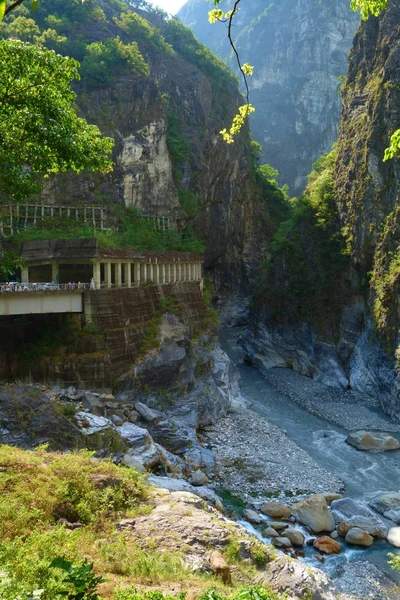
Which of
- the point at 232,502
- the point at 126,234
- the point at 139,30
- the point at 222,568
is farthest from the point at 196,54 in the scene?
the point at 222,568

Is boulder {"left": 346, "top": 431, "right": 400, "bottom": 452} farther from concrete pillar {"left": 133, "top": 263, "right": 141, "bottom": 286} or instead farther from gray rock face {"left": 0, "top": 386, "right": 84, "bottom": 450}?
gray rock face {"left": 0, "top": 386, "right": 84, "bottom": 450}

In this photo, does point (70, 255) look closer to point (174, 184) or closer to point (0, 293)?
point (0, 293)

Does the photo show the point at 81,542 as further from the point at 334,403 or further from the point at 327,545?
the point at 334,403

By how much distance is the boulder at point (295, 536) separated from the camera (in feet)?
53.0

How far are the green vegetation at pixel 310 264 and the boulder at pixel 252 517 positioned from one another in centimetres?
2537

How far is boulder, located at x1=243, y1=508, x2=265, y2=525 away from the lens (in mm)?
17188

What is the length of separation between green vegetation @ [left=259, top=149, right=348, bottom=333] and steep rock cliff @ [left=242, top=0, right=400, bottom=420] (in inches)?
4.4

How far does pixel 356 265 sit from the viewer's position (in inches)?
1561

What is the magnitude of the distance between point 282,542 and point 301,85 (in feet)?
356

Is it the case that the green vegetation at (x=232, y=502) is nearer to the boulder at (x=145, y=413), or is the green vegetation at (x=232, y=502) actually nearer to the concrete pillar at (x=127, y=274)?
the boulder at (x=145, y=413)

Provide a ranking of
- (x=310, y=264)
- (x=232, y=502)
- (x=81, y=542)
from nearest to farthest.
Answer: (x=81, y=542) → (x=232, y=502) → (x=310, y=264)

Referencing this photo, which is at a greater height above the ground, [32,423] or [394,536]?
[32,423]

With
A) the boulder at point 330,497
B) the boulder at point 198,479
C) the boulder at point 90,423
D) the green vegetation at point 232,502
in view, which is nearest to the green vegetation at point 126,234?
the boulder at point 90,423

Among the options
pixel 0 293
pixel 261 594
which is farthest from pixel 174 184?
pixel 261 594
